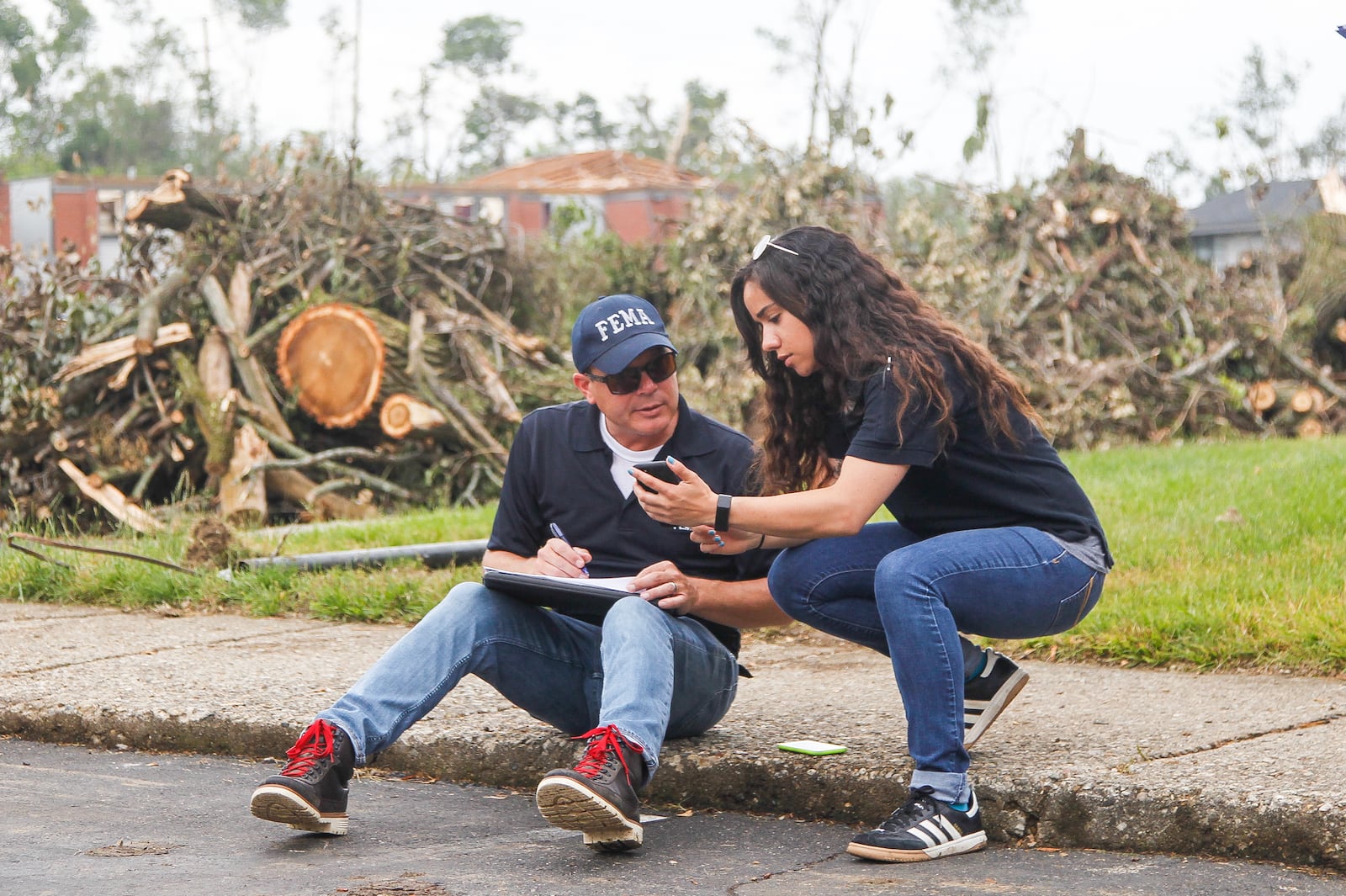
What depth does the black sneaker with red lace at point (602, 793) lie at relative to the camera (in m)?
2.81

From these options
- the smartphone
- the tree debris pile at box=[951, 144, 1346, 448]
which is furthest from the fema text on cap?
the tree debris pile at box=[951, 144, 1346, 448]

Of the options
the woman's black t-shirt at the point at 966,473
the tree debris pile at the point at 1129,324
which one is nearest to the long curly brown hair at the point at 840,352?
the woman's black t-shirt at the point at 966,473

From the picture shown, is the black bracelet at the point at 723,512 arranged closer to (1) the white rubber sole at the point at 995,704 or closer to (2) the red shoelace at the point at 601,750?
(2) the red shoelace at the point at 601,750

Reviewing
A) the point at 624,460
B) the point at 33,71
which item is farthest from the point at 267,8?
the point at 624,460

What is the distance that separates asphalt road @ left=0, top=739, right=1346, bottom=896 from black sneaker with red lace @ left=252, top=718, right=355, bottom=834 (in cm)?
8

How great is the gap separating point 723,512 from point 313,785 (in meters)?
1.04

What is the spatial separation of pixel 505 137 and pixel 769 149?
Answer: 48877 mm

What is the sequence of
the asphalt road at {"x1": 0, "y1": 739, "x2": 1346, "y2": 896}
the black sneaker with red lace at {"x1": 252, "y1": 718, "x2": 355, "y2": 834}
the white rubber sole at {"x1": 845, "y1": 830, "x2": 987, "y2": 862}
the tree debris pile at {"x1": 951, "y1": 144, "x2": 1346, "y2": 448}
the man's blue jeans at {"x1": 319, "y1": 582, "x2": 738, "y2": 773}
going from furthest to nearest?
the tree debris pile at {"x1": 951, "y1": 144, "x2": 1346, "y2": 448}, the man's blue jeans at {"x1": 319, "y1": 582, "x2": 738, "y2": 773}, the black sneaker with red lace at {"x1": 252, "y1": 718, "x2": 355, "y2": 834}, the white rubber sole at {"x1": 845, "y1": 830, "x2": 987, "y2": 862}, the asphalt road at {"x1": 0, "y1": 739, "x2": 1346, "y2": 896}

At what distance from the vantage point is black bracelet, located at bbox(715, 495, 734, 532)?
3.05 meters

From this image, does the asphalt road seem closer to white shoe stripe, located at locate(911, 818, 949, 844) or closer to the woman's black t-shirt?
white shoe stripe, located at locate(911, 818, 949, 844)

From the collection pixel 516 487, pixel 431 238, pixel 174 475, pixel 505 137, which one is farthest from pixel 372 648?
pixel 505 137

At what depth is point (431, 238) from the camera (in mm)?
10445

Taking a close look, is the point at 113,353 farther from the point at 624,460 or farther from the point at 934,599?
the point at 934,599

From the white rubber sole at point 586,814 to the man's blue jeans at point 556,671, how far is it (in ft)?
0.52
